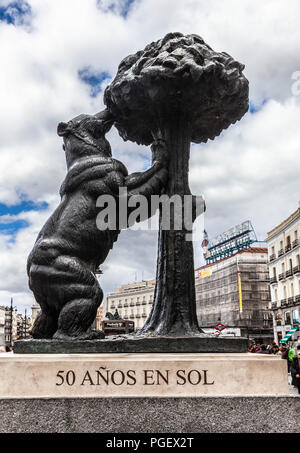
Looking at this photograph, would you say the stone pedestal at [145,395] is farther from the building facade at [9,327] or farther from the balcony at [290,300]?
the building facade at [9,327]

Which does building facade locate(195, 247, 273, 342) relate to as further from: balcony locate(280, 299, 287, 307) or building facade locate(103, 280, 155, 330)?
building facade locate(103, 280, 155, 330)

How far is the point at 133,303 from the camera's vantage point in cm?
7438

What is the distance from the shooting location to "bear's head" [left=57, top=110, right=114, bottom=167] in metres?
4.73

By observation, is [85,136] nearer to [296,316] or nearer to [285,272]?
[296,316]

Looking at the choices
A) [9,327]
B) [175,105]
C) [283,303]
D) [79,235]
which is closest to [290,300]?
[283,303]

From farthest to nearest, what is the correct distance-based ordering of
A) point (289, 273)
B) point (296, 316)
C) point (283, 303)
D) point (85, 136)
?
point (283, 303) < point (289, 273) < point (296, 316) < point (85, 136)

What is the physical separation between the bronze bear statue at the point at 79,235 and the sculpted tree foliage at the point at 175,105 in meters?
0.29

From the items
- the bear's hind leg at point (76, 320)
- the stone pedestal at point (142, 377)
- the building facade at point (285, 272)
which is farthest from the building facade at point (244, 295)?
the stone pedestal at point (142, 377)

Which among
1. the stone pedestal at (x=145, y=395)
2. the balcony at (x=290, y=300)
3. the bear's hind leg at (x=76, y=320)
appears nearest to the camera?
the stone pedestal at (x=145, y=395)

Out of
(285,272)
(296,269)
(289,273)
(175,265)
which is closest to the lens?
(175,265)

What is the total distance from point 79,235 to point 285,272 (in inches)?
1648

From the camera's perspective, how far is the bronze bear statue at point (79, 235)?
4.18 metres
